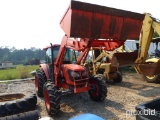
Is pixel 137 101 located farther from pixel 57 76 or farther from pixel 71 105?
pixel 57 76

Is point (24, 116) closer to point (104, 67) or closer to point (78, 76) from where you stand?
point (78, 76)

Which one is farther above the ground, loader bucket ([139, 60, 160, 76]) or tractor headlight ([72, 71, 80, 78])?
loader bucket ([139, 60, 160, 76])

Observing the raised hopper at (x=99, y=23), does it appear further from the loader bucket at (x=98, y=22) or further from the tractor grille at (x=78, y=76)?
the tractor grille at (x=78, y=76)

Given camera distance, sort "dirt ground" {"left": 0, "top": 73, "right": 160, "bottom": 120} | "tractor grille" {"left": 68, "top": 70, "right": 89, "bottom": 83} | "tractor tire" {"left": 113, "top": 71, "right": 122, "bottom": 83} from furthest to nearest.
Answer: "tractor tire" {"left": 113, "top": 71, "right": 122, "bottom": 83}
"tractor grille" {"left": 68, "top": 70, "right": 89, "bottom": 83}
"dirt ground" {"left": 0, "top": 73, "right": 160, "bottom": 120}

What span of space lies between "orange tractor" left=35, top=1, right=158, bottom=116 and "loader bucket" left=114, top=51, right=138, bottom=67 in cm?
39

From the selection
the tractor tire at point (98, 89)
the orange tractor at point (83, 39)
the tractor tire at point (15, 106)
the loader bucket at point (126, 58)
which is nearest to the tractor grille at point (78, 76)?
the orange tractor at point (83, 39)

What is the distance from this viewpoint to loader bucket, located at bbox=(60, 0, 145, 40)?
15.3ft

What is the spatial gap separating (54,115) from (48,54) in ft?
9.10

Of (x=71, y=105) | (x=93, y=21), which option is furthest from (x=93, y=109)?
(x=93, y=21)

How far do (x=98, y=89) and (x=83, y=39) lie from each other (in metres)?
2.05

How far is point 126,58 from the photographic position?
6.36 m

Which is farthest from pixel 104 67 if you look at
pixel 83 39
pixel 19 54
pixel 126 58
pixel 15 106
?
pixel 19 54

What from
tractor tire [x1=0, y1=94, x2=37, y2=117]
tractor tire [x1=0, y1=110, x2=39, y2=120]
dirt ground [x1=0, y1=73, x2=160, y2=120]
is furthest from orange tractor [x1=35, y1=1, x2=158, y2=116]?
tractor tire [x1=0, y1=110, x2=39, y2=120]

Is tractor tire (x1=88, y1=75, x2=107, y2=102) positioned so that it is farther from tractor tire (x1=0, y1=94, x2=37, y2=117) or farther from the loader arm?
tractor tire (x1=0, y1=94, x2=37, y2=117)
